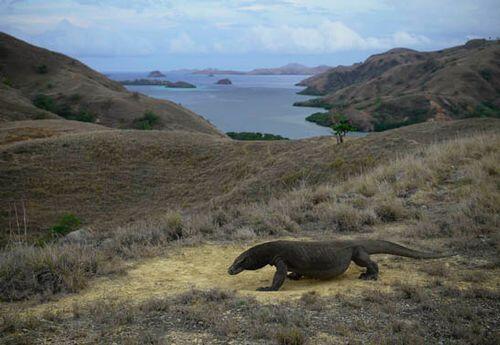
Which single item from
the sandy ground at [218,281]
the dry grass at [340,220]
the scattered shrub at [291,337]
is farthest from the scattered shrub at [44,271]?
the scattered shrub at [291,337]

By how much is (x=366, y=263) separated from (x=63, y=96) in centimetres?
7499

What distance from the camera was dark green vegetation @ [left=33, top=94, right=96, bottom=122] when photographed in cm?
6675

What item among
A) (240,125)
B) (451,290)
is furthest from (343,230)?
(240,125)

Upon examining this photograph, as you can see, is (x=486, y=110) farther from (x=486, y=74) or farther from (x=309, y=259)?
(x=309, y=259)

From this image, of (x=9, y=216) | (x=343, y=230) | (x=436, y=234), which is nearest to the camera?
(x=436, y=234)

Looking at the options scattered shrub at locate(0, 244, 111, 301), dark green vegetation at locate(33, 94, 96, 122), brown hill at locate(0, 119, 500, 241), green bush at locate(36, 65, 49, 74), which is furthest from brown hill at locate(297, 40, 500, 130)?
scattered shrub at locate(0, 244, 111, 301)

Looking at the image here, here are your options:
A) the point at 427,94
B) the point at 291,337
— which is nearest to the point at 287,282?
the point at 291,337

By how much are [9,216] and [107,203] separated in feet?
18.8

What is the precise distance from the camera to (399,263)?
7266 mm

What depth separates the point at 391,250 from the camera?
7125 mm

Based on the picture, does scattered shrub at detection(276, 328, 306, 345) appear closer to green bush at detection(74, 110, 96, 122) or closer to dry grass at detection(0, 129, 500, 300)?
dry grass at detection(0, 129, 500, 300)

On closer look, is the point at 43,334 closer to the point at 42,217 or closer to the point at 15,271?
the point at 15,271

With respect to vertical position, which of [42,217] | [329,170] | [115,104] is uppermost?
[115,104]

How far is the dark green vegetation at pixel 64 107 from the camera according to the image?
66750 mm
